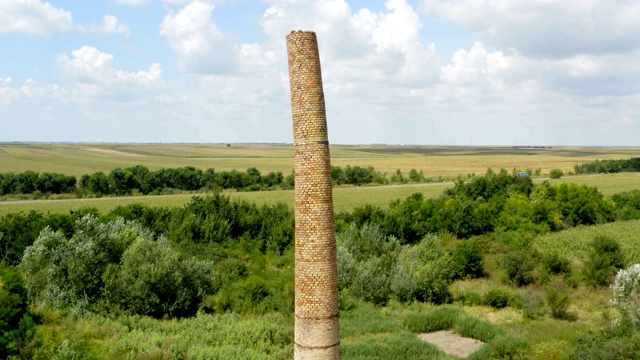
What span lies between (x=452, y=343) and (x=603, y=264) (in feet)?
53.7

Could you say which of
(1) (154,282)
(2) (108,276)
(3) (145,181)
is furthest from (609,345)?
(3) (145,181)

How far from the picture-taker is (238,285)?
29.0 metres

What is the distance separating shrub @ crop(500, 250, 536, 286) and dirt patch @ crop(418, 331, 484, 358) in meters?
11.8

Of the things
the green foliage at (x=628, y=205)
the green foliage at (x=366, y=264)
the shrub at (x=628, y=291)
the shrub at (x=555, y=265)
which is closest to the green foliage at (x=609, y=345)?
the shrub at (x=628, y=291)

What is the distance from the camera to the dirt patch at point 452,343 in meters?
22.4

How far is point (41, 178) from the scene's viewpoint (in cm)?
7325

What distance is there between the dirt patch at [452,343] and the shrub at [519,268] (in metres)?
11.8

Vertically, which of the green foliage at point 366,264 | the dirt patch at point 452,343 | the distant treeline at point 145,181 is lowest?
the dirt patch at point 452,343

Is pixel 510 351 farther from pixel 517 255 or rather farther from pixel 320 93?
pixel 517 255

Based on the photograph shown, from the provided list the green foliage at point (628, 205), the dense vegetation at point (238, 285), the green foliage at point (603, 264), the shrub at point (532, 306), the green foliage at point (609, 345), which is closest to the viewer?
the green foliage at point (609, 345)

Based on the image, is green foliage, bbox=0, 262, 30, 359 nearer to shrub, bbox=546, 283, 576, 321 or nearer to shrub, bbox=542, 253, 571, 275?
shrub, bbox=546, 283, 576, 321

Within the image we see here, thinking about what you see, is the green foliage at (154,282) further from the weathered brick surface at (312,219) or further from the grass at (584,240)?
the grass at (584,240)

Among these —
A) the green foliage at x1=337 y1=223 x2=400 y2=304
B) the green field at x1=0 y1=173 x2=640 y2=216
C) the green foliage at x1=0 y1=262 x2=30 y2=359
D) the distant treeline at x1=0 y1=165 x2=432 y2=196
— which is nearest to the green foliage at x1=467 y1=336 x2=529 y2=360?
the green foliage at x1=337 y1=223 x2=400 y2=304

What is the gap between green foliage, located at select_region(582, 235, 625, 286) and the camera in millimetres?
33469
